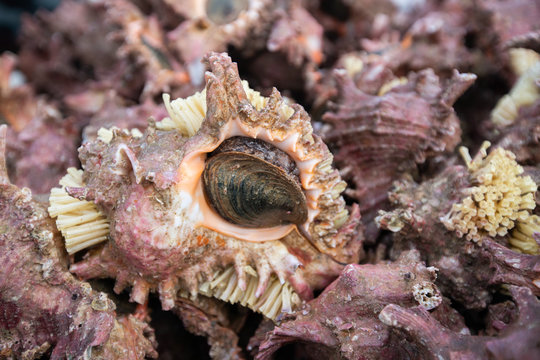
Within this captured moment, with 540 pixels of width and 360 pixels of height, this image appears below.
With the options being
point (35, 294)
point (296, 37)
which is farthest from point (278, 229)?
point (296, 37)

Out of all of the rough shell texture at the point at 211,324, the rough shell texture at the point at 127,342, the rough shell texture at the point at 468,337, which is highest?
the rough shell texture at the point at 468,337

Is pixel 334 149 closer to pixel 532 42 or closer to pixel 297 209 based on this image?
pixel 297 209

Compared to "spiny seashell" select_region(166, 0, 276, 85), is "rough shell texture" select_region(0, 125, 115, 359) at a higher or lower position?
lower

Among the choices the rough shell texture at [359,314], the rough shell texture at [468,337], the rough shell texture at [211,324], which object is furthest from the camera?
the rough shell texture at [211,324]

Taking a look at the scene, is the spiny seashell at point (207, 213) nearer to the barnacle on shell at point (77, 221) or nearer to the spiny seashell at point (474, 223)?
the barnacle on shell at point (77, 221)

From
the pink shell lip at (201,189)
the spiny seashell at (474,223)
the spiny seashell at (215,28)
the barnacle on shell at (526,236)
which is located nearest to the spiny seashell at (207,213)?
the pink shell lip at (201,189)

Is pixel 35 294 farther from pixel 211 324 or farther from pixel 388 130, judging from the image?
pixel 388 130

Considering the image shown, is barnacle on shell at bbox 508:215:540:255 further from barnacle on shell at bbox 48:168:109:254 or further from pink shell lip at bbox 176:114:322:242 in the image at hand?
barnacle on shell at bbox 48:168:109:254

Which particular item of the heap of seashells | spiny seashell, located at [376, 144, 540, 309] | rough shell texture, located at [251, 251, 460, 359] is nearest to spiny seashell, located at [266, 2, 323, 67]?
the heap of seashells
